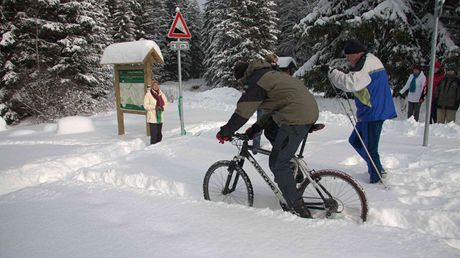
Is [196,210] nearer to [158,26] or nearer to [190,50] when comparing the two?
[158,26]

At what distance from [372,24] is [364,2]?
1.80m

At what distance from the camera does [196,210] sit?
161 inches

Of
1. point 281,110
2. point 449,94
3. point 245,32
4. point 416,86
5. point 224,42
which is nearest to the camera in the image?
point 281,110

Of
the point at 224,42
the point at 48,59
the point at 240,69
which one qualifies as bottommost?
the point at 240,69

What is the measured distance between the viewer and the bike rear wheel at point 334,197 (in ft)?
12.3

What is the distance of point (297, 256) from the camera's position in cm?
303

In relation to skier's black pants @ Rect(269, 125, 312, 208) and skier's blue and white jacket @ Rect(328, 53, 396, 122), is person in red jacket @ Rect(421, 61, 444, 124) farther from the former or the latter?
skier's black pants @ Rect(269, 125, 312, 208)

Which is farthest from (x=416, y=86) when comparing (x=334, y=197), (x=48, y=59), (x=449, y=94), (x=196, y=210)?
(x=48, y=59)

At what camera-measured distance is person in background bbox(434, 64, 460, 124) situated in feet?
30.1

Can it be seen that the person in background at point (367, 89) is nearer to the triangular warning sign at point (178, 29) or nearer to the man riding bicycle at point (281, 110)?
the man riding bicycle at point (281, 110)

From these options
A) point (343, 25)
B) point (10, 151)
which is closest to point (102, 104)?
point (10, 151)

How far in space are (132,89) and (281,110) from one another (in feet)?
24.6

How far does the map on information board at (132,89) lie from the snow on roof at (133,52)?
0.42 m

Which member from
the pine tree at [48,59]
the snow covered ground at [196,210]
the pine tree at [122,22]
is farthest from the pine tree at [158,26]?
the snow covered ground at [196,210]
